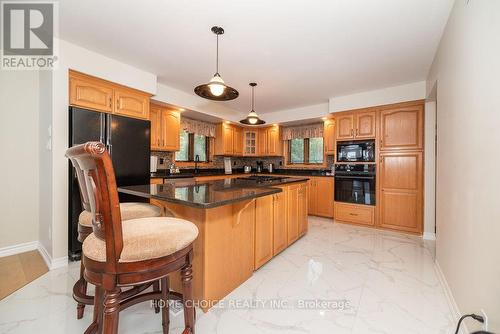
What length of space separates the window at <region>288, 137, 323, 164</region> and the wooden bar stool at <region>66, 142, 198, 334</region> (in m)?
4.70

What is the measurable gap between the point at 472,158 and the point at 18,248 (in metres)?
4.52

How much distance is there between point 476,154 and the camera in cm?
130

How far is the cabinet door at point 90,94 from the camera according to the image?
2441mm

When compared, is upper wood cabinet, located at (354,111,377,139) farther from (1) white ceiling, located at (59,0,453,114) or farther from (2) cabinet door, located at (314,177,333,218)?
(2) cabinet door, located at (314,177,333,218)

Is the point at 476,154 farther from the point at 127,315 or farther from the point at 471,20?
the point at 127,315

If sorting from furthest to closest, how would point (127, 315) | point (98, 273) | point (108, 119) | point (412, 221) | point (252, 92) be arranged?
point (252, 92), point (412, 221), point (108, 119), point (127, 315), point (98, 273)

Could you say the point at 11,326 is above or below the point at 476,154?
below

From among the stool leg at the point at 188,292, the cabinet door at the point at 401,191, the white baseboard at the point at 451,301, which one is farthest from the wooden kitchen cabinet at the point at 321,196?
the stool leg at the point at 188,292

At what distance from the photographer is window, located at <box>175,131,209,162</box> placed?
4.73 meters

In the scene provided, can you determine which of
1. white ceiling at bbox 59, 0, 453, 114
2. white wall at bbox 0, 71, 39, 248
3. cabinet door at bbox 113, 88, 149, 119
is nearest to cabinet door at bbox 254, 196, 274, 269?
white ceiling at bbox 59, 0, 453, 114

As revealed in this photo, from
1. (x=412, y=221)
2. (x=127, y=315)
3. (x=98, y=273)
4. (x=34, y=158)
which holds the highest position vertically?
(x=34, y=158)


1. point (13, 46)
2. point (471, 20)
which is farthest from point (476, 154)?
point (13, 46)

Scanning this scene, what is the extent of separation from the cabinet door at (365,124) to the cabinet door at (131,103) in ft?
11.7

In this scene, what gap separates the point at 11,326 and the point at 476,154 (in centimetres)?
317
